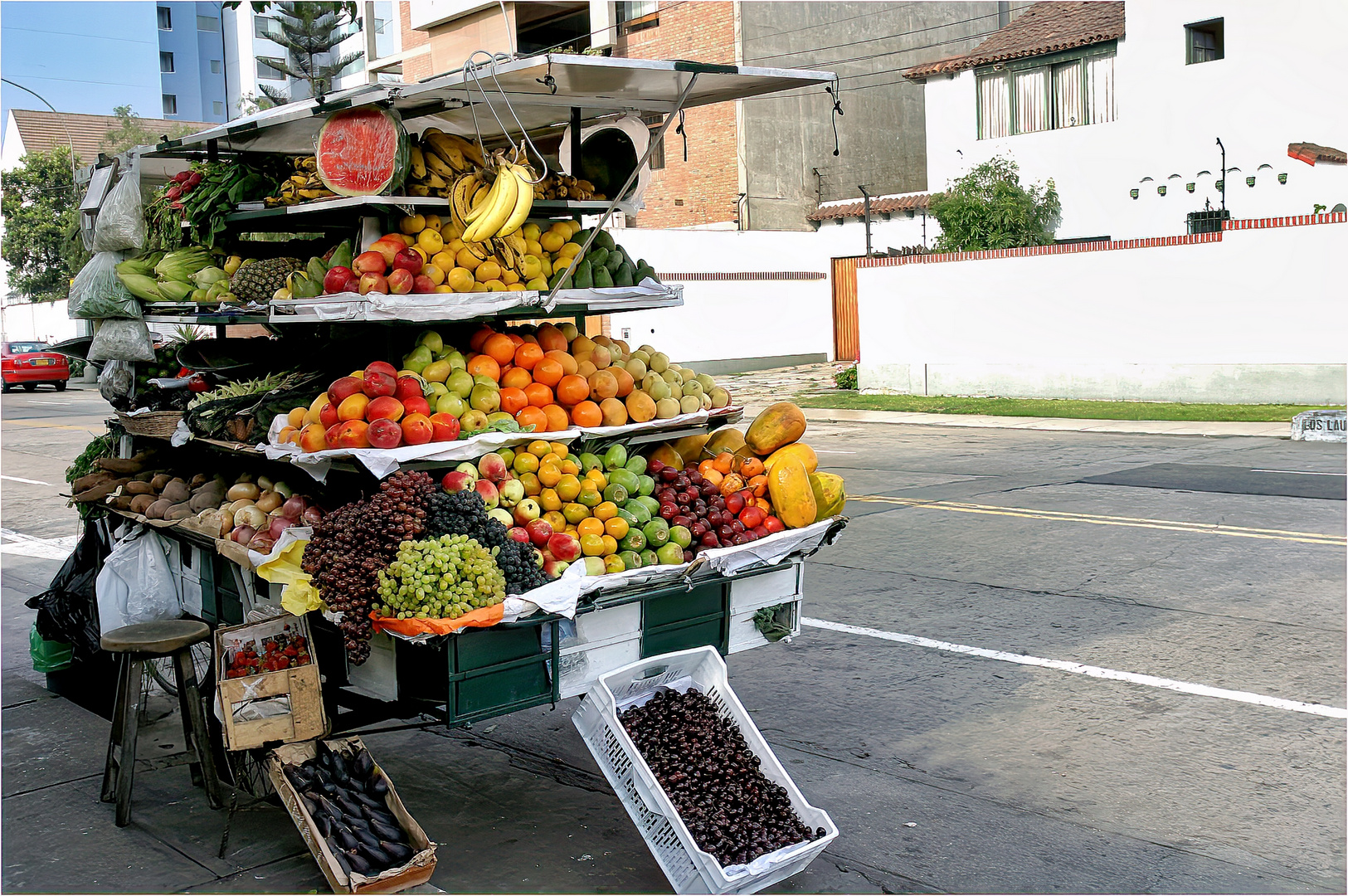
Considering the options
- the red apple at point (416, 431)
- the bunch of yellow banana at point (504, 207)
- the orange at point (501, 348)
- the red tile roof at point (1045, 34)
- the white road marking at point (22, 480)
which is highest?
the red tile roof at point (1045, 34)

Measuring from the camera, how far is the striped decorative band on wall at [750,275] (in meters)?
27.9

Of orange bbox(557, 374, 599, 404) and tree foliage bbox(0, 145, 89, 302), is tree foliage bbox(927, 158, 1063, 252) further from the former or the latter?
tree foliage bbox(0, 145, 89, 302)

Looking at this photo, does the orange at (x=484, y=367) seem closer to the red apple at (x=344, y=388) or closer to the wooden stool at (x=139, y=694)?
the red apple at (x=344, y=388)

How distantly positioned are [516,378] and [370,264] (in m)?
0.79

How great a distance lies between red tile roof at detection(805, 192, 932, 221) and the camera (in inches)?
1077

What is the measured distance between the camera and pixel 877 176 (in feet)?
109

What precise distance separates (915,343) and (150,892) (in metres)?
19.5

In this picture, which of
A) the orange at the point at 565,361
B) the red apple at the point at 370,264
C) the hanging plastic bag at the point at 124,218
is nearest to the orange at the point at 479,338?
the orange at the point at 565,361

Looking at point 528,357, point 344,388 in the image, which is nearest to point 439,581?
point 344,388

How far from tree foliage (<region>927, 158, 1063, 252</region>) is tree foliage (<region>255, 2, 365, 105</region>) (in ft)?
60.5

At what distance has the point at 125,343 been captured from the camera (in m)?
6.71

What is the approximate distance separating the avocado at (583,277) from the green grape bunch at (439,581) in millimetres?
1826

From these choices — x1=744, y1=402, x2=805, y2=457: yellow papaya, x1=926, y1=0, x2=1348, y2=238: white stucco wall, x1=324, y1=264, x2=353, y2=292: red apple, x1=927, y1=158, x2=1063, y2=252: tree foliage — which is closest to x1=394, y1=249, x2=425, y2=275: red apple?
x1=324, y1=264, x2=353, y2=292: red apple

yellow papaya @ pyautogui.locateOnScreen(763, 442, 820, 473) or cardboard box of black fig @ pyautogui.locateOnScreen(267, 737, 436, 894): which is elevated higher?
yellow papaya @ pyautogui.locateOnScreen(763, 442, 820, 473)
